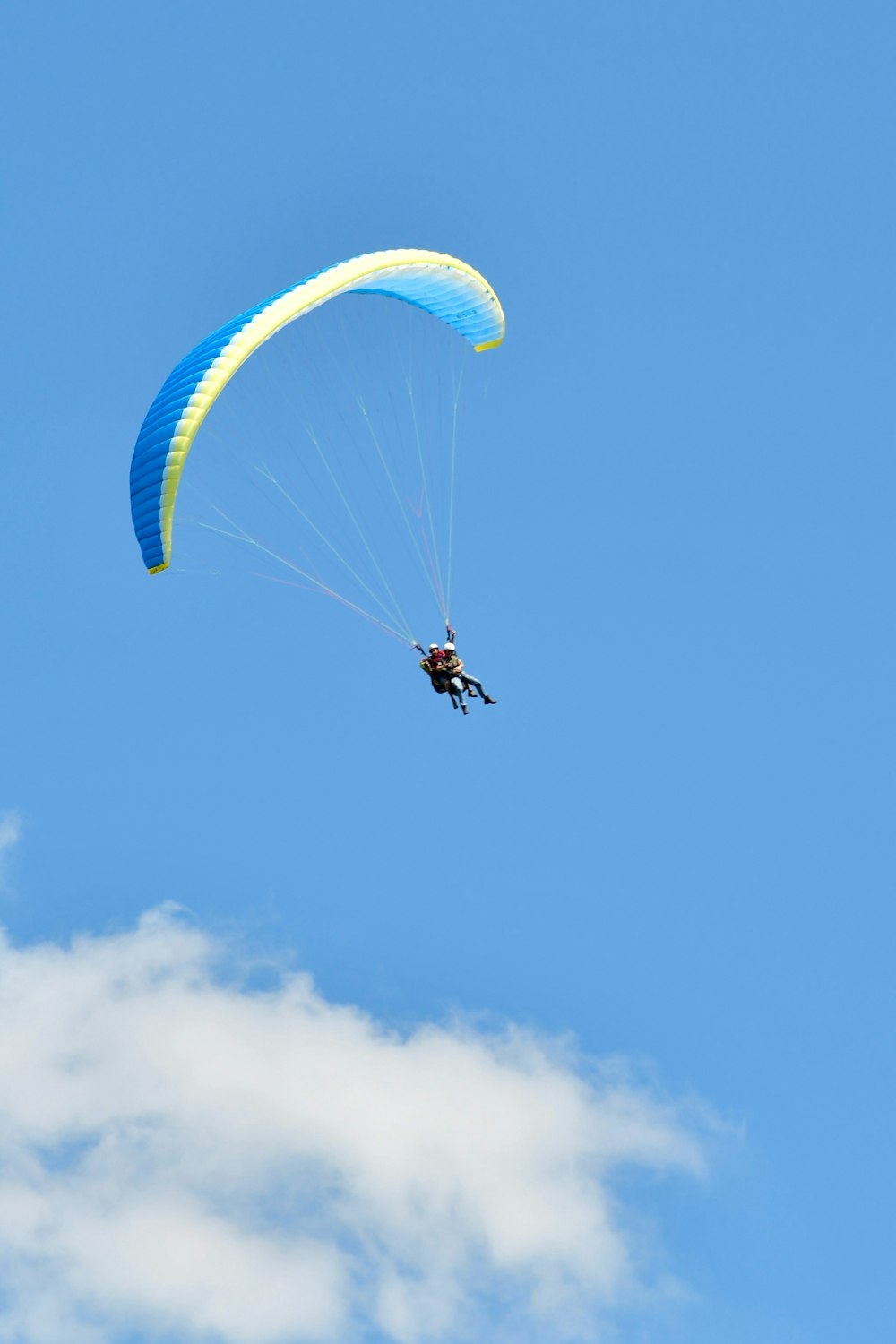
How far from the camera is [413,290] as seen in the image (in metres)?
50.1

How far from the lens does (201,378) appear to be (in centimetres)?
4578

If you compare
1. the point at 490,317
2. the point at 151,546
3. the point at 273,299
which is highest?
the point at 490,317

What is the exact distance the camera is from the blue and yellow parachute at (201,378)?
45656 mm

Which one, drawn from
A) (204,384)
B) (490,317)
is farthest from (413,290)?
(204,384)

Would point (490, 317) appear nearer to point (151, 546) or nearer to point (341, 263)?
point (341, 263)

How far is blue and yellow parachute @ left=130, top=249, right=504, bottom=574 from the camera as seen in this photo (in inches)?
1797

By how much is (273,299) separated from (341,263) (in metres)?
1.56

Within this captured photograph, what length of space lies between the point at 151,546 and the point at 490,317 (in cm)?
988

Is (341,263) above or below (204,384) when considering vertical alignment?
above

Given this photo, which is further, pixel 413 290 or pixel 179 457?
pixel 413 290

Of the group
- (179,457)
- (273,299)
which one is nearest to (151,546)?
(179,457)

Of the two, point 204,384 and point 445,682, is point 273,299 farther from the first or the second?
point 445,682

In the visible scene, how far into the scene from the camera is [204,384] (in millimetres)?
45688

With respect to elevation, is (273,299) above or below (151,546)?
above
